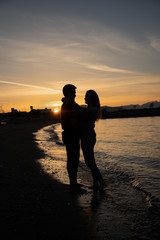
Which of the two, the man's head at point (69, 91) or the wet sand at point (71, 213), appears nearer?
the wet sand at point (71, 213)

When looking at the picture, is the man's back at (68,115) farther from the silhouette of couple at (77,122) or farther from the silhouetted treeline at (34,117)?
the silhouetted treeline at (34,117)

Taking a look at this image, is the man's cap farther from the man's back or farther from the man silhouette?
the man's back

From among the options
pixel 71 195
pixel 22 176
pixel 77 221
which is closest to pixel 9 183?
pixel 22 176

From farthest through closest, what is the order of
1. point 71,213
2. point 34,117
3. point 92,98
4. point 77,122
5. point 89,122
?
1. point 34,117
2. point 92,98
3. point 89,122
4. point 77,122
5. point 71,213

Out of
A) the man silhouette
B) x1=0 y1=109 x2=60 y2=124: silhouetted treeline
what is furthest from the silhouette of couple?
x1=0 y1=109 x2=60 y2=124: silhouetted treeline

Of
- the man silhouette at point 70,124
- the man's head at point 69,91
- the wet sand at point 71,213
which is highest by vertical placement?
the man's head at point 69,91

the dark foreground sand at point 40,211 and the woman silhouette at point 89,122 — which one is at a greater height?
the woman silhouette at point 89,122

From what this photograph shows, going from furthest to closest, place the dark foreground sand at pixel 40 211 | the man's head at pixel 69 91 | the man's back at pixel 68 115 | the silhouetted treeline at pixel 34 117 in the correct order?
1. the silhouetted treeline at pixel 34 117
2. the man's head at pixel 69 91
3. the man's back at pixel 68 115
4. the dark foreground sand at pixel 40 211

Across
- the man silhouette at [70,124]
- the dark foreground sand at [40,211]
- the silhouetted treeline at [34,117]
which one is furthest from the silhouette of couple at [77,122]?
the silhouetted treeline at [34,117]

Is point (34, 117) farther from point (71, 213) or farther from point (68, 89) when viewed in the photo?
point (71, 213)

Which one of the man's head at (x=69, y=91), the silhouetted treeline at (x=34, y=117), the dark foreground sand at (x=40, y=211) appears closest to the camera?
the dark foreground sand at (x=40, y=211)

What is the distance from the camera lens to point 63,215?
347 cm

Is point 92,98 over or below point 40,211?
over

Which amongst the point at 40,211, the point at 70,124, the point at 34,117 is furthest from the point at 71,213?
the point at 34,117
